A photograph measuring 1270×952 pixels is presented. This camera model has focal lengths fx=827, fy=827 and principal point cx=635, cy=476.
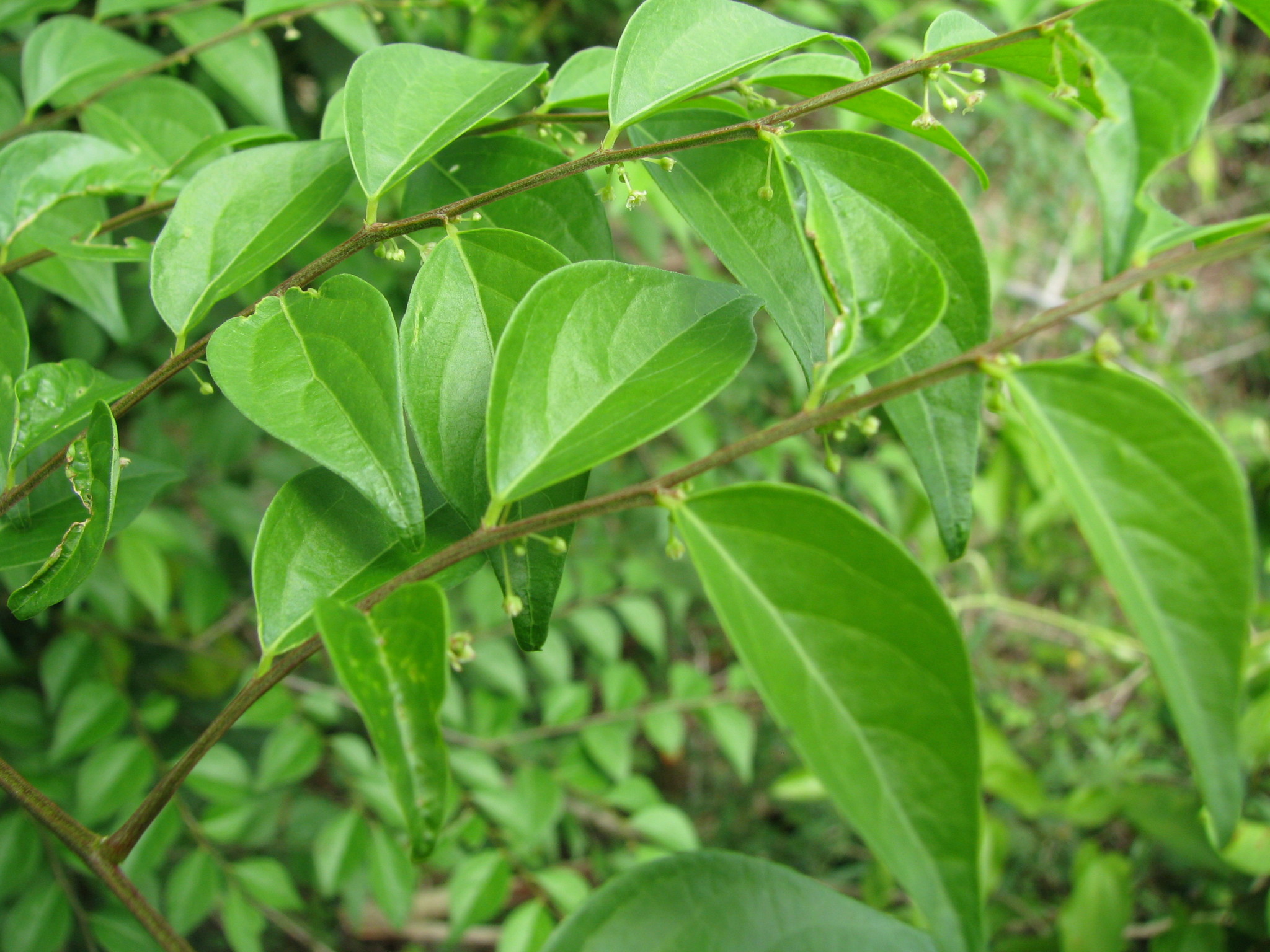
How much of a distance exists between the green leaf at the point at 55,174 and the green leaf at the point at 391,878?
0.69 m

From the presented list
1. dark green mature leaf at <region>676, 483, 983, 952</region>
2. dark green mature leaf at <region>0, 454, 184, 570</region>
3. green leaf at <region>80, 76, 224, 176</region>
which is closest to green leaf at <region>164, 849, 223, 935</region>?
dark green mature leaf at <region>0, 454, 184, 570</region>

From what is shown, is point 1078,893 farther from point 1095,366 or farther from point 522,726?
point 1095,366

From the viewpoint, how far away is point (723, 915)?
39cm

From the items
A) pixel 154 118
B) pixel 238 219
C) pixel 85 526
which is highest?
pixel 154 118

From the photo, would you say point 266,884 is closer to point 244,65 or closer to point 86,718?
point 86,718

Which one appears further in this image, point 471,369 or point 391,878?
point 391,878

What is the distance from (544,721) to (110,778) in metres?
0.46

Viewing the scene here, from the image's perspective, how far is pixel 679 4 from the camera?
1.28ft

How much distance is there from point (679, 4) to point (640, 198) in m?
0.09

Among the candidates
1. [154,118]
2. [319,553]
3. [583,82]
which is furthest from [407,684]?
[154,118]

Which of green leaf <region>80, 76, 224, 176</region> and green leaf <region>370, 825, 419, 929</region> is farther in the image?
green leaf <region>370, 825, 419, 929</region>

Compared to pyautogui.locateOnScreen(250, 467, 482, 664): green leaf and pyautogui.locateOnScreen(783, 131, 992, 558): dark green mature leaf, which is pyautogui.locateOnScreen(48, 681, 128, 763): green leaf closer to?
pyautogui.locateOnScreen(250, 467, 482, 664): green leaf

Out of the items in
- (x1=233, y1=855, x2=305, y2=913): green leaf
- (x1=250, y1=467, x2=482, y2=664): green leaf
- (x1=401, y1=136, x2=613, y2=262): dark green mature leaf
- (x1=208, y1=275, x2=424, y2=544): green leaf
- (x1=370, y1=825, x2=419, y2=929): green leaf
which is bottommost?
(x1=370, y1=825, x2=419, y2=929): green leaf

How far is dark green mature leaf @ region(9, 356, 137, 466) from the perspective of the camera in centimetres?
36
